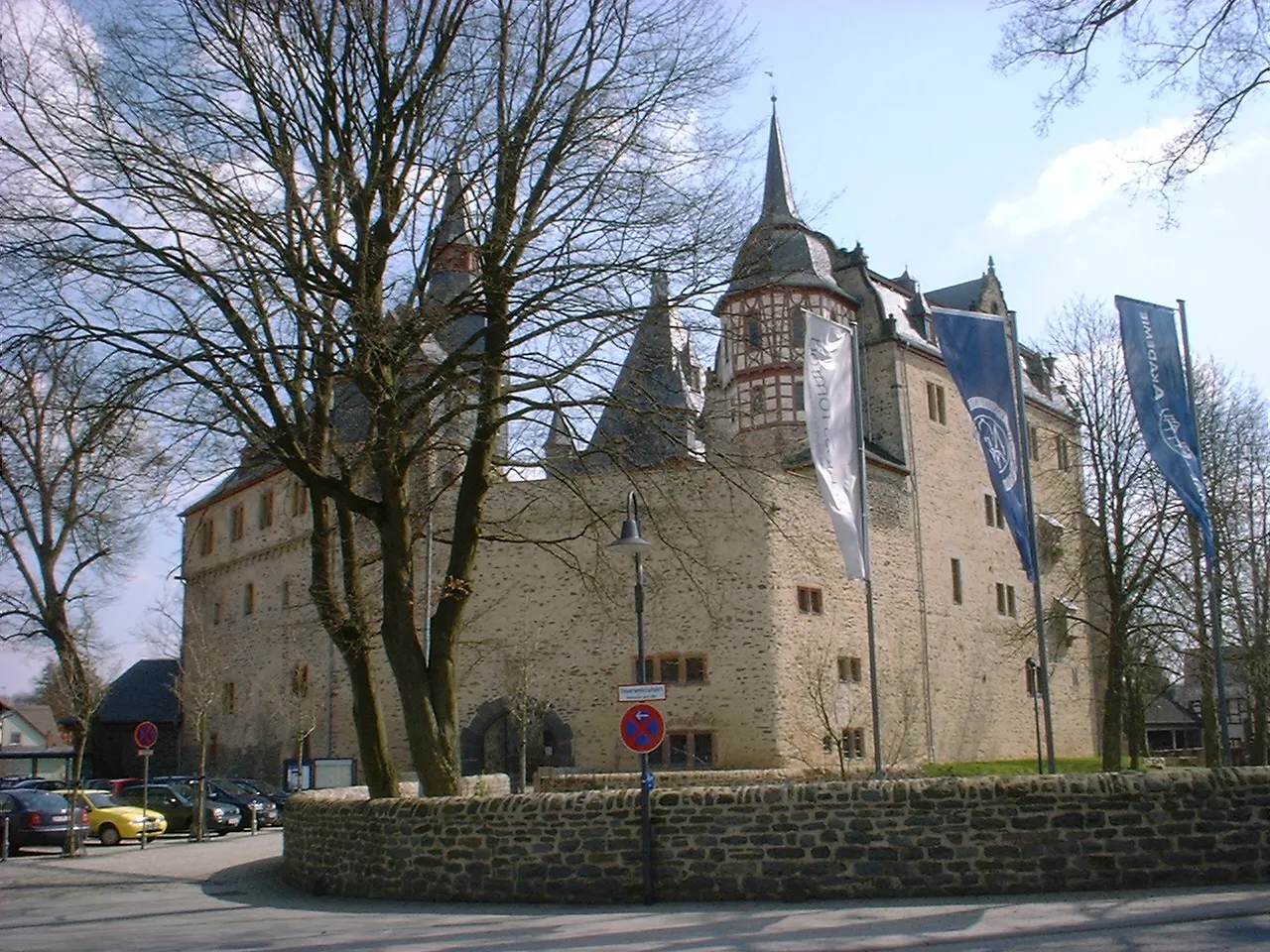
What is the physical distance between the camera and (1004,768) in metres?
34.5

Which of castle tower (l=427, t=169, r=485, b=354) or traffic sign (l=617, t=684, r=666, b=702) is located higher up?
castle tower (l=427, t=169, r=485, b=354)

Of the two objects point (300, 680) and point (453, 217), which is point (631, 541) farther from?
point (300, 680)

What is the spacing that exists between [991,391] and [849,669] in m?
18.5

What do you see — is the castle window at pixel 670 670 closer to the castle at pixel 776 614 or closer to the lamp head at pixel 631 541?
the castle at pixel 776 614

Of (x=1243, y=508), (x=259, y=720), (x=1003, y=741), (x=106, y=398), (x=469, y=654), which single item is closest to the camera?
(x=106, y=398)

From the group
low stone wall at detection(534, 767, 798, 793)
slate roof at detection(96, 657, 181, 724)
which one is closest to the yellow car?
low stone wall at detection(534, 767, 798, 793)

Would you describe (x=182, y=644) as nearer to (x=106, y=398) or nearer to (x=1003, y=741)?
(x=1003, y=741)

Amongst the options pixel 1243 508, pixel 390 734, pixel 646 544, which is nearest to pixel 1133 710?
pixel 1243 508

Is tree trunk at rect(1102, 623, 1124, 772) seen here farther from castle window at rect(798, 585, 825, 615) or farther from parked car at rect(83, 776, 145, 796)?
parked car at rect(83, 776, 145, 796)

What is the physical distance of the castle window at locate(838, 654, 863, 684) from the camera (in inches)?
1330

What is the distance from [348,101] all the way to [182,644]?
127 feet

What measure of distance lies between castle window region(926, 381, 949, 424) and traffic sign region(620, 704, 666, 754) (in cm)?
3035

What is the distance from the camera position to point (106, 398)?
1312cm

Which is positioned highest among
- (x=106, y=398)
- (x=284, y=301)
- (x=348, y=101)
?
(x=348, y=101)
